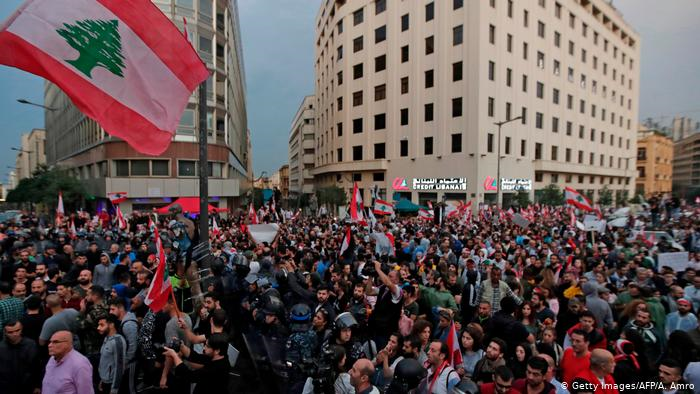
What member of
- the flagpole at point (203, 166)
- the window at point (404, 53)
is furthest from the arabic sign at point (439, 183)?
the flagpole at point (203, 166)

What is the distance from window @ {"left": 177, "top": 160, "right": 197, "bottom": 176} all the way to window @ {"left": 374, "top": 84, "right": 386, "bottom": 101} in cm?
2020

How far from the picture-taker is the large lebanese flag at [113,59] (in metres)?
3.29

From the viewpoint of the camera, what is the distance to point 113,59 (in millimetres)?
4023

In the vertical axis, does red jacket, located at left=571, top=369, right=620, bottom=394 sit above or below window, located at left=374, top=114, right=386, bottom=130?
below

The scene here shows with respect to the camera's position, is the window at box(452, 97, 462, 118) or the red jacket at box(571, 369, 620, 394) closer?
the red jacket at box(571, 369, 620, 394)

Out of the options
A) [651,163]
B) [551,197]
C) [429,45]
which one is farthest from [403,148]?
[651,163]

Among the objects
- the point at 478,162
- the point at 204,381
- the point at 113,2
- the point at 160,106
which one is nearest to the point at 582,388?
the point at 204,381

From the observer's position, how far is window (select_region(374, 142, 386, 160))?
39.2m

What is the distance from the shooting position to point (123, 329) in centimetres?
450

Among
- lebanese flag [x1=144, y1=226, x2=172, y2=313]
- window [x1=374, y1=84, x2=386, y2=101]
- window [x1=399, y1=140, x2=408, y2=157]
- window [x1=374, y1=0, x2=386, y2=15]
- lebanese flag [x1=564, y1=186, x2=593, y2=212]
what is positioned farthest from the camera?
window [x1=374, y1=84, x2=386, y2=101]

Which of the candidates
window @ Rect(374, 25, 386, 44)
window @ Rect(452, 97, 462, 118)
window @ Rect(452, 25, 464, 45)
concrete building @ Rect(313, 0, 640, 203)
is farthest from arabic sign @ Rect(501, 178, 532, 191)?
window @ Rect(374, 25, 386, 44)

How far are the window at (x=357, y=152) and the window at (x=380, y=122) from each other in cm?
317

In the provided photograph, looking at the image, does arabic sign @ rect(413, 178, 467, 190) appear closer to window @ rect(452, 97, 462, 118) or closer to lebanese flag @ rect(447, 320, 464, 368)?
window @ rect(452, 97, 462, 118)

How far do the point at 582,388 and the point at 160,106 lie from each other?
17.0 ft
